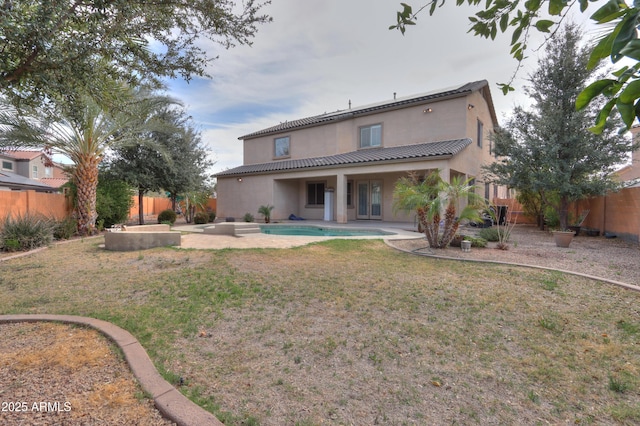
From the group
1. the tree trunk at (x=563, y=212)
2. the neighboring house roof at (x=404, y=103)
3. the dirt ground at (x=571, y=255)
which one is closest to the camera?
the dirt ground at (x=571, y=255)

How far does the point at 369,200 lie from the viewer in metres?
19.7

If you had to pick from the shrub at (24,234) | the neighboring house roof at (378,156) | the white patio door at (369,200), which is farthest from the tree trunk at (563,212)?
the shrub at (24,234)

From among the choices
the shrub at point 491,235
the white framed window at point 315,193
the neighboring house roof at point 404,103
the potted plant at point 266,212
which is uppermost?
the neighboring house roof at point 404,103

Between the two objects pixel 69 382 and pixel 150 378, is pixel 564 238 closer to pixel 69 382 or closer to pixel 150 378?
pixel 150 378

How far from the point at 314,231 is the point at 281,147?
31.1ft

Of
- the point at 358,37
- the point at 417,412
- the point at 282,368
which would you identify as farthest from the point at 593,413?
the point at 358,37

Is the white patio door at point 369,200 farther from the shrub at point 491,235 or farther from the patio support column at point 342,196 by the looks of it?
the shrub at point 491,235

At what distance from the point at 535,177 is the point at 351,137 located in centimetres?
1040

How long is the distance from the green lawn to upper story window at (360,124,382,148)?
42.6 ft

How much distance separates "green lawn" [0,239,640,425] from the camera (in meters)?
2.50

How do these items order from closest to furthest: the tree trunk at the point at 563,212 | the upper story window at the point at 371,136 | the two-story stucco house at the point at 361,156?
the tree trunk at the point at 563,212 < the two-story stucco house at the point at 361,156 < the upper story window at the point at 371,136

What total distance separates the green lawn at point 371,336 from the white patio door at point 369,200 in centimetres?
1262

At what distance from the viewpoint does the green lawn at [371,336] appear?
2.50m

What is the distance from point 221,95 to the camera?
1694 centimetres
